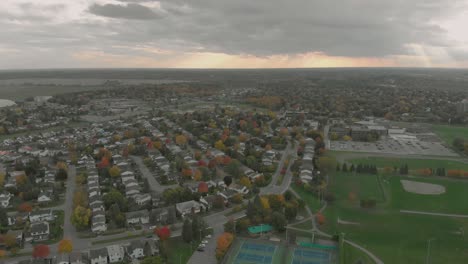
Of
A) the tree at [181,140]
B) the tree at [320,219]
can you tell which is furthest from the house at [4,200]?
the tree at [320,219]

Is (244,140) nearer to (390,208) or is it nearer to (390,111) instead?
(390,208)

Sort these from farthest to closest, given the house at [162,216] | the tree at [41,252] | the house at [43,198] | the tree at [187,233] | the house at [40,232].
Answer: the house at [43,198] → the house at [162,216] → the house at [40,232] → the tree at [187,233] → the tree at [41,252]

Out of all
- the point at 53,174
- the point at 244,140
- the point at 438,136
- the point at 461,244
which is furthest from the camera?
the point at 438,136

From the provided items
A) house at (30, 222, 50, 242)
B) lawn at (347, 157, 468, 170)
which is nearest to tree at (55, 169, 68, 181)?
house at (30, 222, 50, 242)

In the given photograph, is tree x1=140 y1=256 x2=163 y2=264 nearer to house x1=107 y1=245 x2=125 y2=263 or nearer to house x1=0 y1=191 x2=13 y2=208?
house x1=107 y1=245 x2=125 y2=263

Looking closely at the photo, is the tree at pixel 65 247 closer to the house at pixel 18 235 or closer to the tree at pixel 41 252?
the tree at pixel 41 252

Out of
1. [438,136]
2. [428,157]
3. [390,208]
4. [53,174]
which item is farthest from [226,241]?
[438,136]

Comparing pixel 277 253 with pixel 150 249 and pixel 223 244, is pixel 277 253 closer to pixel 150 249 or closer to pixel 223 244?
pixel 223 244
